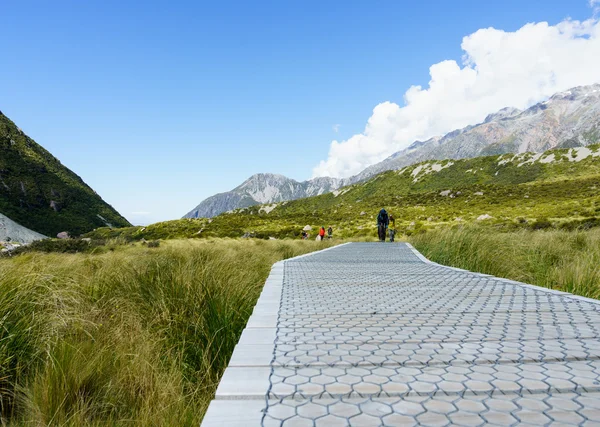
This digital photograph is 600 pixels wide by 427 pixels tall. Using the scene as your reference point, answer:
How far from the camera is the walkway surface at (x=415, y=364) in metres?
1.39

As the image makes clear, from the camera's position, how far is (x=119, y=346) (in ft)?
10.4

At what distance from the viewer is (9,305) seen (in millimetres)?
3029

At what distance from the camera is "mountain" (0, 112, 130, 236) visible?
69.8 m

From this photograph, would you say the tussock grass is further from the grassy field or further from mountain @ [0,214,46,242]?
mountain @ [0,214,46,242]

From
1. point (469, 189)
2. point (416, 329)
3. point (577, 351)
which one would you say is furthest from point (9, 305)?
point (469, 189)

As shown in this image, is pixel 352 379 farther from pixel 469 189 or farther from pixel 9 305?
pixel 469 189

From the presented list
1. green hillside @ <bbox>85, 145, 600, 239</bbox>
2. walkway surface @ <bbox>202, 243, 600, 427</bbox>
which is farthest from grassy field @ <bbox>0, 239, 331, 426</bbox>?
green hillside @ <bbox>85, 145, 600, 239</bbox>

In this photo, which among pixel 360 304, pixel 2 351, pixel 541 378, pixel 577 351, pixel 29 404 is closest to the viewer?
pixel 541 378

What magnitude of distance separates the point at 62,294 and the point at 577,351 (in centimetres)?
422

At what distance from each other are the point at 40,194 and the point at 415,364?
90.2 m

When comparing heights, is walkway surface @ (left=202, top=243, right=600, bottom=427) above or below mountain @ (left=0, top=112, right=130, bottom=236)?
below

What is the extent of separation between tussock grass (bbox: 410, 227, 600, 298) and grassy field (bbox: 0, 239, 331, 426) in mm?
4272

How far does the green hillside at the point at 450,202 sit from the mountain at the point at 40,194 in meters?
13.3

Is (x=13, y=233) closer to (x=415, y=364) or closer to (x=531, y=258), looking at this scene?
(x=531, y=258)
